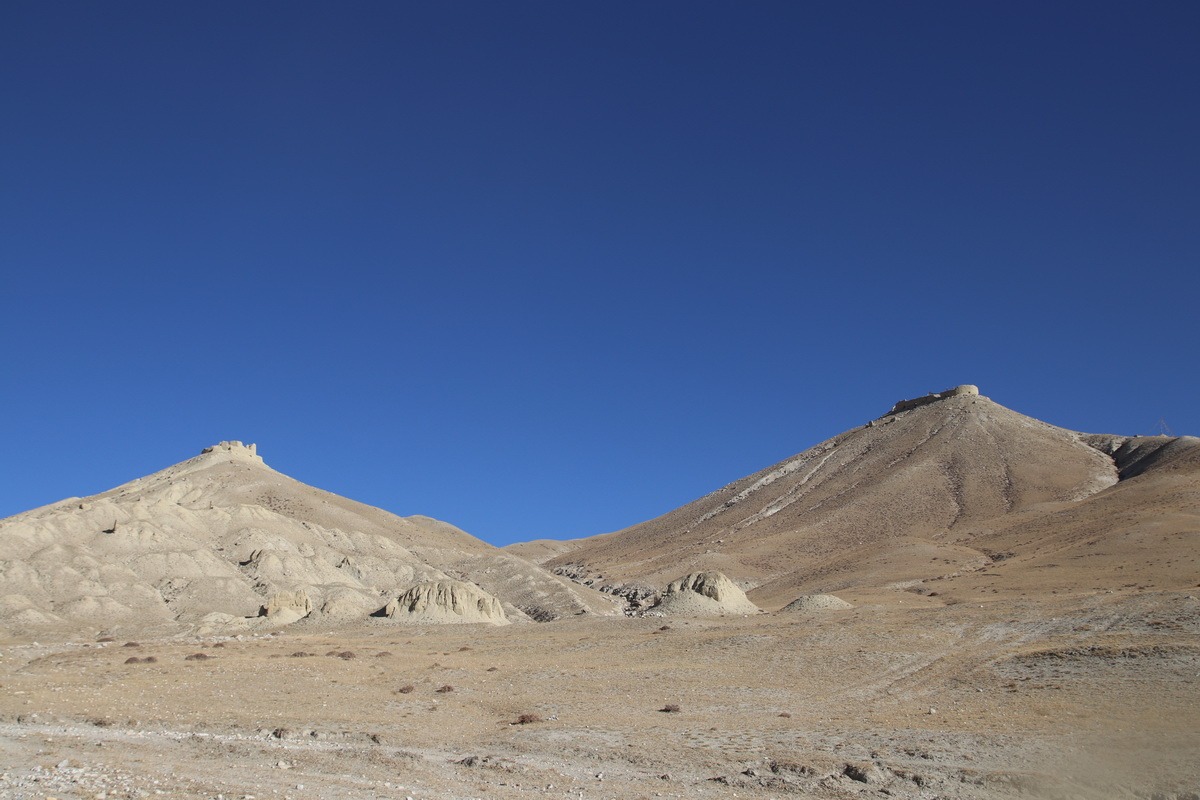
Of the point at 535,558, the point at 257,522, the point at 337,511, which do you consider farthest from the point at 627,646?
the point at 535,558

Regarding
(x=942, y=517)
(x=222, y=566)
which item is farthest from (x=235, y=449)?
(x=942, y=517)

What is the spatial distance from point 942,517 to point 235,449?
106m

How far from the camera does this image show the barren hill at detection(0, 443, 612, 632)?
67625 millimetres

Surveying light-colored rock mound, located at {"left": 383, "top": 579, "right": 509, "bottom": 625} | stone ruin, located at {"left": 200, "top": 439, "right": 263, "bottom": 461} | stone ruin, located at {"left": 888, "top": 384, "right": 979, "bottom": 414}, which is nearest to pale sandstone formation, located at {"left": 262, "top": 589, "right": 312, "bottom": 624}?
light-colored rock mound, located at {"left": 383, "top": 579, "right": 509, "bottom": 625}

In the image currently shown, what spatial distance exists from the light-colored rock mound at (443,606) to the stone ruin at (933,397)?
12889cm

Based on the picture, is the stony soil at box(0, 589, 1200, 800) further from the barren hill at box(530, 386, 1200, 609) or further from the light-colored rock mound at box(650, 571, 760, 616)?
the barren hill at box(530, 386, 1200, 609)

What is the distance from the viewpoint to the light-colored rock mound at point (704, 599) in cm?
6359

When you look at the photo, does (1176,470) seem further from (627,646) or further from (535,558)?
(535,558)

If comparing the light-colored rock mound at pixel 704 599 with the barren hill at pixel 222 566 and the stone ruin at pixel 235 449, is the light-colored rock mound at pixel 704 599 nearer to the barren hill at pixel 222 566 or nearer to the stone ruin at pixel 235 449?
the barren hill at pixel 222 566

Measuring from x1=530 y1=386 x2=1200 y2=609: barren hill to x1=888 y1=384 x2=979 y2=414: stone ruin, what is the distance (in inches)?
15.2

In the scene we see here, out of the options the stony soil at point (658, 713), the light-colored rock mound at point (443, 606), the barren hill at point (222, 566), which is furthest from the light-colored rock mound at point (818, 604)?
the barren hill at point (222, 566)

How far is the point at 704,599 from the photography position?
64938mm

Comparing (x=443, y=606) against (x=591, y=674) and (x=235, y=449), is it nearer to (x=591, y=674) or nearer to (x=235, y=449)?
(x=591, y=674)

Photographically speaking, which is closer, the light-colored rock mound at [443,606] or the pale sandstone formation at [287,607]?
the light-colored rock mound at [443,606]
